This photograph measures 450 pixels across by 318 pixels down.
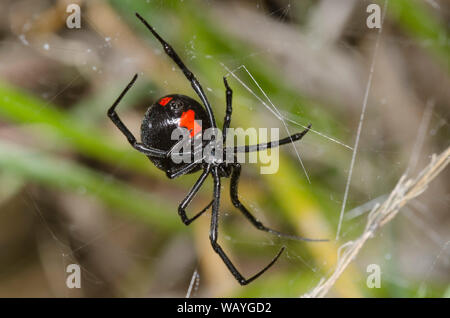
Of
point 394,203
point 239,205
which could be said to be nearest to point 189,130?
point 239,205

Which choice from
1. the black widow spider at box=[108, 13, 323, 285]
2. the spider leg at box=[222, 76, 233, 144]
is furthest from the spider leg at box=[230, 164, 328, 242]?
the spider leg at box=[222, 76, 233, 144]

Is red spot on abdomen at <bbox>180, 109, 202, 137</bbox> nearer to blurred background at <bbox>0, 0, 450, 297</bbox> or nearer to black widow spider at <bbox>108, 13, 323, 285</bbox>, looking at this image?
black widow spider at <bbox>108, 13, 323, 285</bbox>

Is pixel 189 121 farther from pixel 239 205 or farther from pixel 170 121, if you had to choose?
pixel 239 205

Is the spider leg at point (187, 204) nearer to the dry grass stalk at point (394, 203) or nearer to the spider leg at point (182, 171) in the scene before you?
the spider leg at point (182, 171)

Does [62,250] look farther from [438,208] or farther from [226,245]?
[438,208]

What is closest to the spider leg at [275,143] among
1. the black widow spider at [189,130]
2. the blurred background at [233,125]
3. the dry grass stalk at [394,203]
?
the black widow spider at [189,130]

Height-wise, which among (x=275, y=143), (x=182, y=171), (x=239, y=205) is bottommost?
(x=239, y=205)

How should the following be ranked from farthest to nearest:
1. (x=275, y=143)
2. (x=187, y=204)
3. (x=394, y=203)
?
(x=187, y=204), (x=275, y=143), (x=394, y=203)
